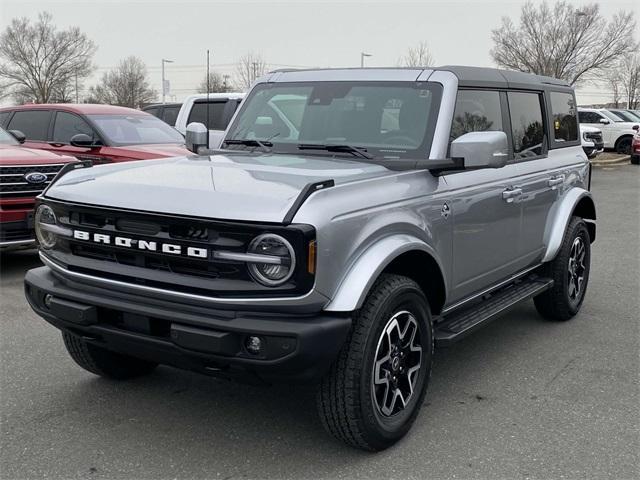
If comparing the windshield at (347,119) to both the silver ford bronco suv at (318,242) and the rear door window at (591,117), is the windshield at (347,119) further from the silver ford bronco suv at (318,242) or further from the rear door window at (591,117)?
the rear door window at (591,117)

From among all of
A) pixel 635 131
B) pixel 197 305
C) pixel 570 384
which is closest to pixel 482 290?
pixel 570 384

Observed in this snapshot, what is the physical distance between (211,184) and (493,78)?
242 centimetres

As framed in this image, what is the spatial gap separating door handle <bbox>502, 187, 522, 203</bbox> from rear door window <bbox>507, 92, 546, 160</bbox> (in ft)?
1.07

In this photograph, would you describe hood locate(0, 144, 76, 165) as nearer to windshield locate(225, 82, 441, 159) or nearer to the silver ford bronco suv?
the silver ford bronco suv

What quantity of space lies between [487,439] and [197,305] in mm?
1670

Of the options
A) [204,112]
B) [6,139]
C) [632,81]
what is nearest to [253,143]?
[6,139]

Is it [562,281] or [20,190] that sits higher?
[20,190]

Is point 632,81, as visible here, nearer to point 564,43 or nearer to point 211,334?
point 564,43

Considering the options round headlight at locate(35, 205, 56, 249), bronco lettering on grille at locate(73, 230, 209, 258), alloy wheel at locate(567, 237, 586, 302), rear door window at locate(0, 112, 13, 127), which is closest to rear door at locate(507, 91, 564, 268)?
alloy wheel at locate(567, 237, 586, 302)

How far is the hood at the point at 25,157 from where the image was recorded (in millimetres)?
7113

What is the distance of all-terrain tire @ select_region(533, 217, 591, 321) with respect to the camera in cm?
544

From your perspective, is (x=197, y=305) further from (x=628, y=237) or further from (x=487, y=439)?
(x=628, y=237)

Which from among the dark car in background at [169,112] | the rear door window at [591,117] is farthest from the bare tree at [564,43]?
the dark car in background at [169,112]

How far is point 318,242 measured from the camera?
288cm
